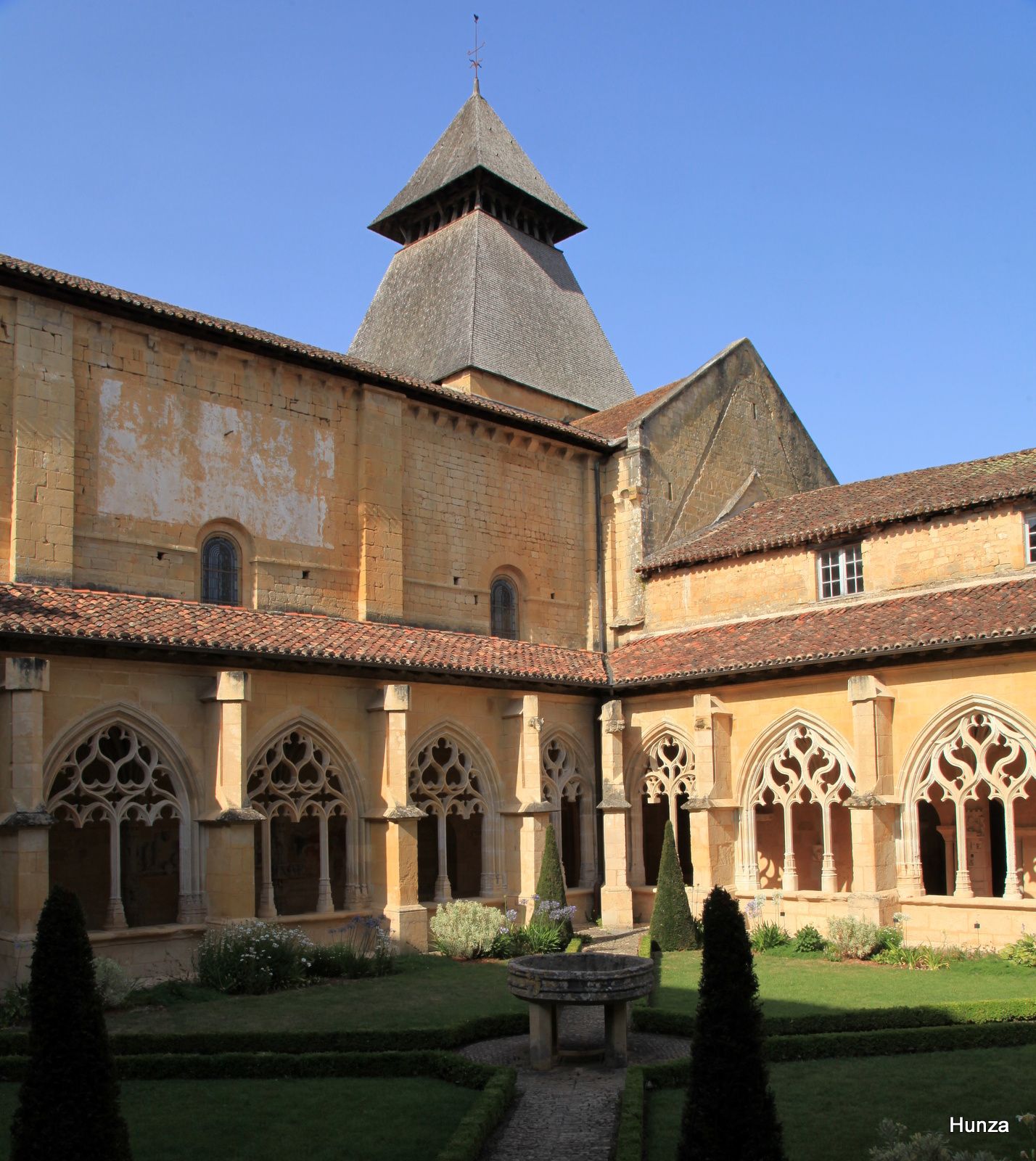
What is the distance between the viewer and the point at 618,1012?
427 inches

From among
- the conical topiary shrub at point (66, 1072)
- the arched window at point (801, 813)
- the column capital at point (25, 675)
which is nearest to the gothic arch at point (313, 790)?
the column capital at point (25, 675)

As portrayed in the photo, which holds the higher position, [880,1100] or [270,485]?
[270,485]

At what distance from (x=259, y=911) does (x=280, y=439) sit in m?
7.66

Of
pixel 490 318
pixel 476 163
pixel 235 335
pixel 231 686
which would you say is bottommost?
pixel 231 686

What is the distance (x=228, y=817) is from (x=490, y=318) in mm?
17387

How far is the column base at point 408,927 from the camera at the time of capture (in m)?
17.3

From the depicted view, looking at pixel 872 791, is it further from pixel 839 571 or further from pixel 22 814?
pixel 22 814

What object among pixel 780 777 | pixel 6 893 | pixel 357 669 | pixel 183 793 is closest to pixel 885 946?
pixel 780 777

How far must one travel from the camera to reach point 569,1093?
9836 millimetres

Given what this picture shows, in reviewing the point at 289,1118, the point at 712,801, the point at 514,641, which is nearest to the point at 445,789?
the point at 514,641

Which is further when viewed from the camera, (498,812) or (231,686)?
(498,812)

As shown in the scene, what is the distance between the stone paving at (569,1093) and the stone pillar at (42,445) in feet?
30.4

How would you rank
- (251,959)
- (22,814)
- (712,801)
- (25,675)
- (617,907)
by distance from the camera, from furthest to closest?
1. (617,907)
2. (712,801)
3. (251,959)
4. (25,675)
5. (22,814)

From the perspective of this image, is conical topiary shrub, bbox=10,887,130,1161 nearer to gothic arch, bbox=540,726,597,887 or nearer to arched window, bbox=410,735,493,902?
arched window, bbox=410,735,493,902
